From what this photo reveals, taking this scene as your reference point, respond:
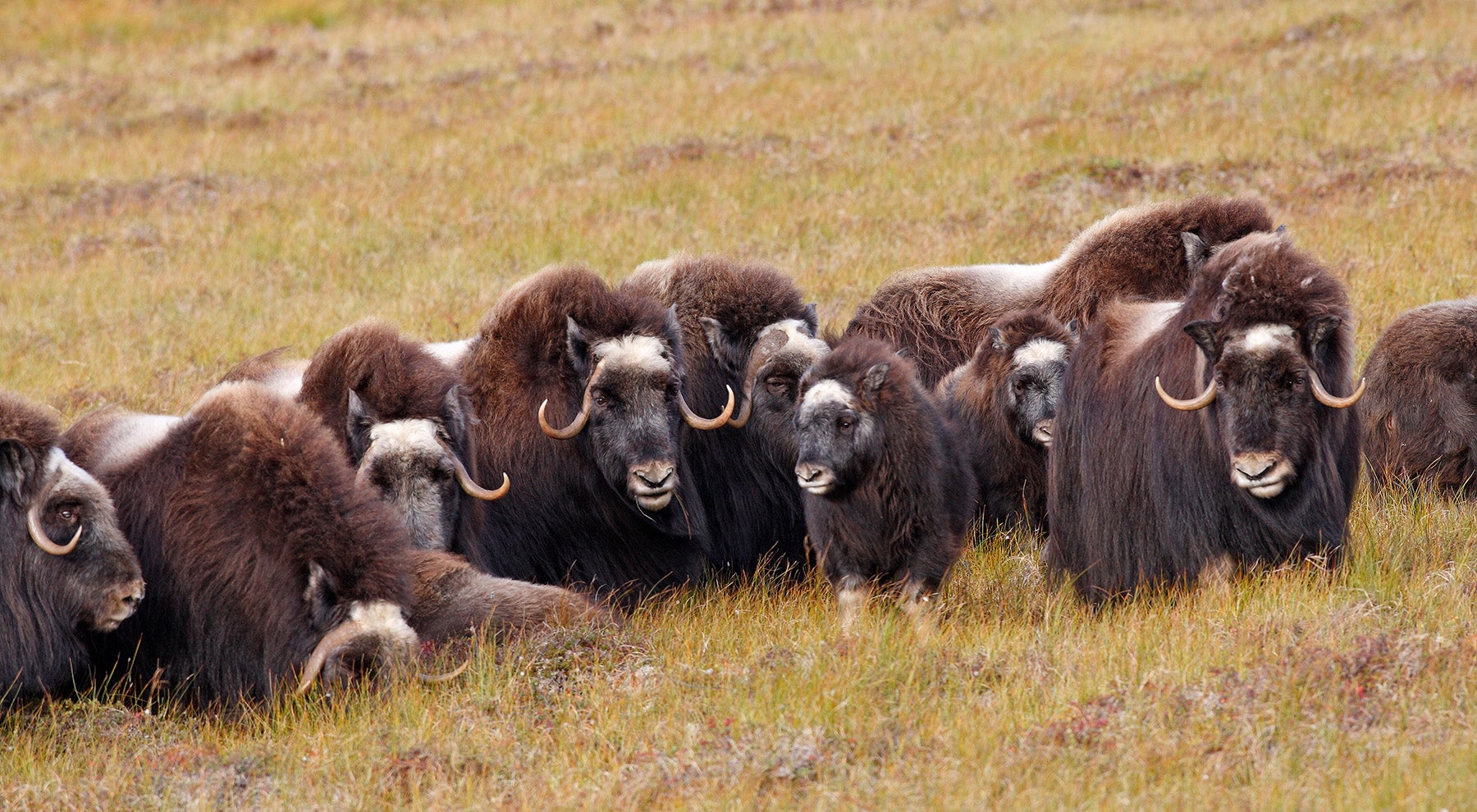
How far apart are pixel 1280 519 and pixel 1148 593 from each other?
21.8 inches

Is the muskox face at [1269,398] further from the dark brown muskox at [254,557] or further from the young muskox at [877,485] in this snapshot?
the dark brown muskox at [254,557]

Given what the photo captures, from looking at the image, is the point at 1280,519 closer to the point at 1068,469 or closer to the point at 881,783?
the point at 1068,469

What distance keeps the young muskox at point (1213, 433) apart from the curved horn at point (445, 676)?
232 centimetres

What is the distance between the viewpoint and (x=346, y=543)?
4.82 meters

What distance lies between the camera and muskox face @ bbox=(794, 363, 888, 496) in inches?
206

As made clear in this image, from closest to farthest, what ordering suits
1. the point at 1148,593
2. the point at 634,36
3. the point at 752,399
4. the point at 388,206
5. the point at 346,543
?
the point at 346,543 < the point at 1148,593 < the point at 752,399 < the point at 388,206 < the point at 634,36

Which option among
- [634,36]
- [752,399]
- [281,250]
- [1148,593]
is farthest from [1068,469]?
[634,36]

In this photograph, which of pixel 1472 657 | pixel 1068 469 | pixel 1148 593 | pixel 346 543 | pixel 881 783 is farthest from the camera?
pixel 1068 469

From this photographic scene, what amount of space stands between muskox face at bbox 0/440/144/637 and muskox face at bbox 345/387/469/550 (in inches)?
35.9

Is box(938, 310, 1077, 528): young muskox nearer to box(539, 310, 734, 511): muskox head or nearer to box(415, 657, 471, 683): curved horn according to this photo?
box(539, 310, 734, 511): muskox head

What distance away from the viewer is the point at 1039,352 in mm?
6445

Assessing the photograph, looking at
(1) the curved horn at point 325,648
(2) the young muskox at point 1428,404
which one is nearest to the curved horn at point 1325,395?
(2) the young muskox at point 1428,404

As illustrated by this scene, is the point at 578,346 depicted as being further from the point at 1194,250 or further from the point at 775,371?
the point at 1194,250

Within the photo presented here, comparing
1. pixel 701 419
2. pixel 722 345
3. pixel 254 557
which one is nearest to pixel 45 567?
pixel 254 557
